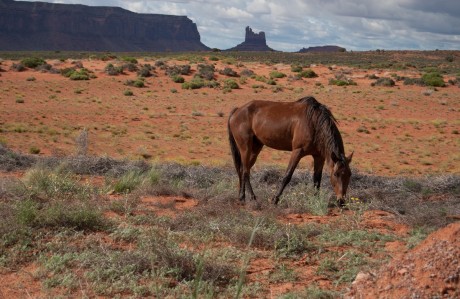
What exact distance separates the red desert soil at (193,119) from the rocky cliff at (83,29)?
10115cm

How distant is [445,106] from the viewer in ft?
117

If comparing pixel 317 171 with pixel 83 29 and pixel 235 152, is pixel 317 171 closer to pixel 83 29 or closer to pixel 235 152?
pixel 235 152

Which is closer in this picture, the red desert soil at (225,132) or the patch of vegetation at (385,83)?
the red desert soil at (225,132)

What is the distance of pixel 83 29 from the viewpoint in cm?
15588

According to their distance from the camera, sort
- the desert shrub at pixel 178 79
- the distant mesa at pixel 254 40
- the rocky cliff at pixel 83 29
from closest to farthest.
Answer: the desert shrub at pixel 178 79 < the rocky cliff at pixel 83 29 < the distant mesa at pixel 254 40

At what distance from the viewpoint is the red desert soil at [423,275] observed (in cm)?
398

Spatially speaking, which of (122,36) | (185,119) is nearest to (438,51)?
(185,119)

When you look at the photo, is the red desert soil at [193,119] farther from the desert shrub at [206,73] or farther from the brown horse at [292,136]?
the brown horse at [292,136]

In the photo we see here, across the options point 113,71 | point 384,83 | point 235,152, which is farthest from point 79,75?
point 235,152

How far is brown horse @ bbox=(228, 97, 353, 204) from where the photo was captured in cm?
863

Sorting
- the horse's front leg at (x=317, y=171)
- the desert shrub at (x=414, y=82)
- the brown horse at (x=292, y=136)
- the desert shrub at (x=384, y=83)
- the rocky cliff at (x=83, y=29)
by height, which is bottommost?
the horse's front leg at (x=317, y=171)

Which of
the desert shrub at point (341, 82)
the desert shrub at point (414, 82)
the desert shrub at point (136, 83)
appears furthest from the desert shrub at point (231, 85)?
the desert shrub at point (414, 82)

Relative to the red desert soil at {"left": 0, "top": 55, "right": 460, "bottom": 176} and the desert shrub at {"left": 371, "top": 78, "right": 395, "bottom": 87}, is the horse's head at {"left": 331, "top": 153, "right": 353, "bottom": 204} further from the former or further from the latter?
the desert shrub at {"left": 371, "top": 78, "right": 395, "bottom": 87}

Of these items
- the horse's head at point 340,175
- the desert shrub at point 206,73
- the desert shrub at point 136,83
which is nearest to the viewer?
the horse's head at point 340,175
